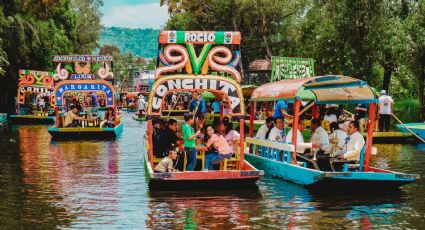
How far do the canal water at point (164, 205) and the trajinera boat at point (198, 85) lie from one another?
310mm

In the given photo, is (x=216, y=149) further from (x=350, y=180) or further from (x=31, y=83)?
(x=31, y=83)

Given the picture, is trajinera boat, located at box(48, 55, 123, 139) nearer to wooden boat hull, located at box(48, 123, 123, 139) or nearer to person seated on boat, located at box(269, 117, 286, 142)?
wooden boat hull, located at box(48, 123, 123, 139)

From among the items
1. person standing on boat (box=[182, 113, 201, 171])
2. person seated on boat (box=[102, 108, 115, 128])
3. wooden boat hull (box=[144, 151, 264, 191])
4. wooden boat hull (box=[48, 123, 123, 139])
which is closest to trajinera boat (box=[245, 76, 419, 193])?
wooden boat hull (box=[144, 151, 264, 191])

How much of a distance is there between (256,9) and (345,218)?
138 ft

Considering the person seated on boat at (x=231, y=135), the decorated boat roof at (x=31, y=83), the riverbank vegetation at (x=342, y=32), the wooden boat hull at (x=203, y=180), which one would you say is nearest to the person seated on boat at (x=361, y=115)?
the riverbank vegetation at (x=342, y=32)

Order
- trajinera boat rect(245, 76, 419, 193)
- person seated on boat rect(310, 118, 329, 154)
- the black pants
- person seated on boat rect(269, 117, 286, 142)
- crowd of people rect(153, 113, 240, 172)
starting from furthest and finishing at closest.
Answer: the black pants < person seated on boat rect(269, 117, 286, 142) < person seated on boat rect(310, 118, 329, 154) < crowd of people rect(153, 113, 240, 172) < trajinera boat rect(245, 76, 419, 193)

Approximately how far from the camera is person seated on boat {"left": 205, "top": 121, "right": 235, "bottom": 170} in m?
15.1

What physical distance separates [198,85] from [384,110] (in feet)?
49.8

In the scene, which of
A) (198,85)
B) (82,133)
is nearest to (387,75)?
(82,133)

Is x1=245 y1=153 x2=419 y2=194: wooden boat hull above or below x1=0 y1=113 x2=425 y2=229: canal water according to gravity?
above

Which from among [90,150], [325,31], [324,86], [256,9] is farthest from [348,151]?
[256,9]

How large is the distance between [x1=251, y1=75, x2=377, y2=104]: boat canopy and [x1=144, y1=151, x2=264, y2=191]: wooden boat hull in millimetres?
2042

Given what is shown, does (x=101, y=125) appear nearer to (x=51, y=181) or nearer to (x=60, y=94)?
(x=60, y=94)

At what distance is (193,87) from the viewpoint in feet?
49.2
